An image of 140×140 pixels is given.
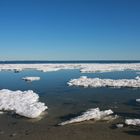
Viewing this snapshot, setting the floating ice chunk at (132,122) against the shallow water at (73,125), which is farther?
the floating ice chunk at (132,122)

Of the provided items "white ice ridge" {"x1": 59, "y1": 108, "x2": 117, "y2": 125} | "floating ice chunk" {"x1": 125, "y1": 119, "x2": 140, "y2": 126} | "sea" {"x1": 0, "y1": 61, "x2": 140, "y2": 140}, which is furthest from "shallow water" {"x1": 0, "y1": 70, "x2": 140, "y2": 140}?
"floating ice chunk" {"x1": 125, "y1": 119, "x2": 140, "y2": 126}

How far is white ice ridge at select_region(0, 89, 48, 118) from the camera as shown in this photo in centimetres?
1563

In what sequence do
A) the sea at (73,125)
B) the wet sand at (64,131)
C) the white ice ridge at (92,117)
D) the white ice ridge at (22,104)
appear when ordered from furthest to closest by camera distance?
1. the white ice ridge at (22,104)
2. the white ice ridge at (92,117)
3. the sea at (73,125)
4. the wet sand at (64,131)

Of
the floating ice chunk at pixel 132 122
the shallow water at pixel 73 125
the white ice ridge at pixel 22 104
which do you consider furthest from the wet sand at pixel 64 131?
the white ice ridge at pixel 22 104

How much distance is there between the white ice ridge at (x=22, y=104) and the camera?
15.6 m

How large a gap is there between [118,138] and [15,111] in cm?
686

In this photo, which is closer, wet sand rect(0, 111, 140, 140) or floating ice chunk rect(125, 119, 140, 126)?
wet sand rect(0, 111, 140, 140)

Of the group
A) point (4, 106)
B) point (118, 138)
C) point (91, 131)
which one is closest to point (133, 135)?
point (118, 138)

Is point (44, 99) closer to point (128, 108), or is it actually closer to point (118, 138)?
point (128, 108)

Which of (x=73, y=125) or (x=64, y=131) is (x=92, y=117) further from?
(x=64, y=131)

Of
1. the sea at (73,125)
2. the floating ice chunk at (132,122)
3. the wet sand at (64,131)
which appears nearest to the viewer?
the wet sand at (64,131)

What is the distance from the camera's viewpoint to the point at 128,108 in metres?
16.9

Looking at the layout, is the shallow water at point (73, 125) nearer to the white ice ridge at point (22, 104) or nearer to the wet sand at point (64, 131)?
the wet sand at point (64, 131)

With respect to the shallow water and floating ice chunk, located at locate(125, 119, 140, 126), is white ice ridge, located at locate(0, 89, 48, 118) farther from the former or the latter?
floating ice chunk, located at locate(125, 119, 140, 126)
